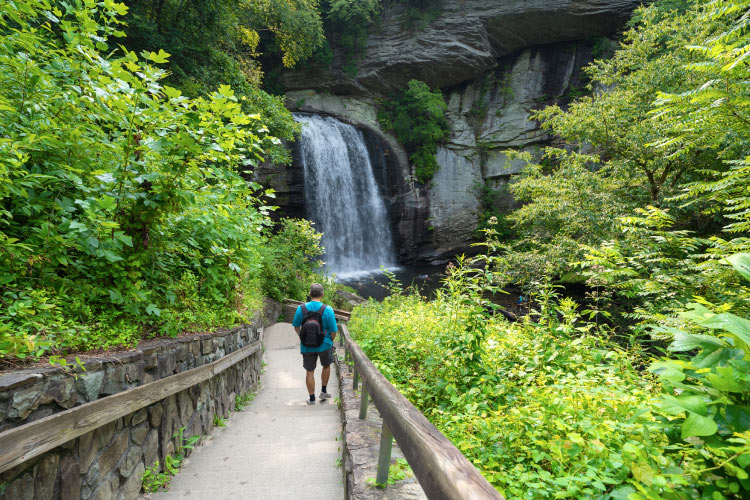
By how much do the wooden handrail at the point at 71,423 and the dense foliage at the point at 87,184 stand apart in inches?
16.1

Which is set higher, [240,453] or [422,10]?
[422,10]

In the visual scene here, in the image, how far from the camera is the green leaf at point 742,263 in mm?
1000

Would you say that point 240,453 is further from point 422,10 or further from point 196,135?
point 422,10

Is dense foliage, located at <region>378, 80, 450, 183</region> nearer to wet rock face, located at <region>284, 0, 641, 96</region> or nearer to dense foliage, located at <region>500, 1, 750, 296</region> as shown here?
wet rock face, located at <region>284, 0, 641, 96</region>

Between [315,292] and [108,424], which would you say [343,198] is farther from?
[108,424]

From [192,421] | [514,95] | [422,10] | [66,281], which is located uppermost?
[422,10]

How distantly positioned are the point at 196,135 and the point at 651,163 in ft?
35.9

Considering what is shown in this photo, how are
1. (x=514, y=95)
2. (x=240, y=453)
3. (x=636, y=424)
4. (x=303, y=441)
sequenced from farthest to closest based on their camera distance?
1. (x=514, y=95)
2. (x=303, y=441)
3. (x=240, y=453)
4. (x=636, y=424)

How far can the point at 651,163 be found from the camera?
915 centimetres

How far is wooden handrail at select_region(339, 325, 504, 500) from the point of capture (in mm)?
1000

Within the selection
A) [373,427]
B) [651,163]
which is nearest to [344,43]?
[651,163]

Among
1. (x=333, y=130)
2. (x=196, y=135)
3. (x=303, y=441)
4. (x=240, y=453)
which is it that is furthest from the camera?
(x=333, y=130)

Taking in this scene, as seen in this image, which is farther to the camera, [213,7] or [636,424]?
[213,7]

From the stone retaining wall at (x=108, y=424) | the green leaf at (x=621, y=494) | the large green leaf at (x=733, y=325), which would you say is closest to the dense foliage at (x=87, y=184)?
the stone retaining wall at (x=108, y=424)
